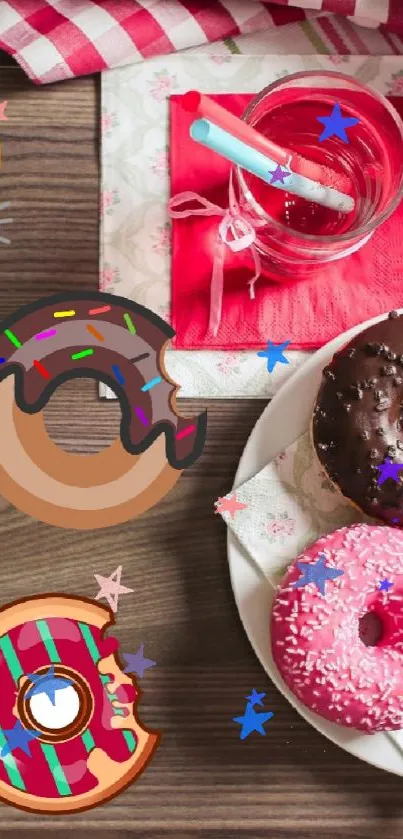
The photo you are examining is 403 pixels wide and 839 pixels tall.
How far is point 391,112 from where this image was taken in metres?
0.71

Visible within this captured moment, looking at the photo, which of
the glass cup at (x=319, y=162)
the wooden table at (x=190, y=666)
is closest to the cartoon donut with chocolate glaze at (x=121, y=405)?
the wooden table at (x=190, y=666)

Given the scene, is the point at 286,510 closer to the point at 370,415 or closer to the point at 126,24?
the point at 370,415

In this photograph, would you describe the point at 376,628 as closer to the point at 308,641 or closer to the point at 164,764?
the point at 308,641

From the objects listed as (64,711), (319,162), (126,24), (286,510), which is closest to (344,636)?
(286,510)

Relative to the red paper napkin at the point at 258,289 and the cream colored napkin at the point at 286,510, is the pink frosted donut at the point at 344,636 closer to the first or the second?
the cream colored napkin at the point at 286,510

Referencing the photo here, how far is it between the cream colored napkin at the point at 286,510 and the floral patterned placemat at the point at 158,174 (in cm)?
7

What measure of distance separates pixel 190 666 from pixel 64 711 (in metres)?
0.12

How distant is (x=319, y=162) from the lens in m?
0.75

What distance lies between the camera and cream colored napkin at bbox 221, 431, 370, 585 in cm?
73

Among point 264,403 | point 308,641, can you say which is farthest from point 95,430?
point 308,641

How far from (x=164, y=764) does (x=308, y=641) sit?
0.19 m

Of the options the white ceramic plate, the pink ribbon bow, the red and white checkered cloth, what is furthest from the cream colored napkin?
the red and white checkered cloth

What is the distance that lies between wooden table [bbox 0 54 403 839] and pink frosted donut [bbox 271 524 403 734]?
80 mm

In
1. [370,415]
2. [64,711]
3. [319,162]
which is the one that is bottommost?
[64,711]
